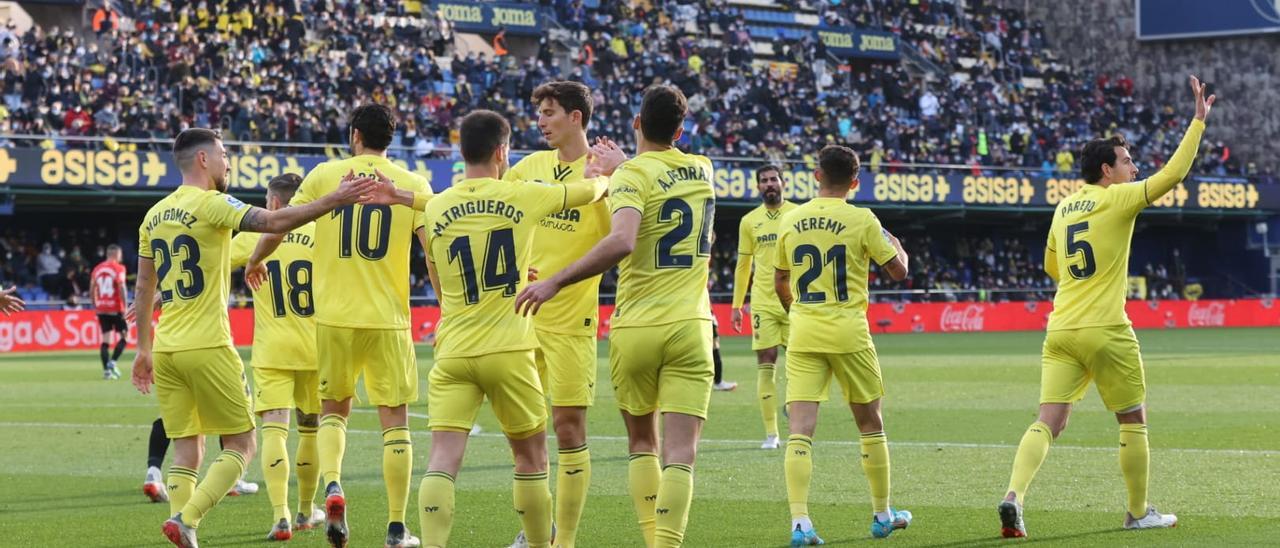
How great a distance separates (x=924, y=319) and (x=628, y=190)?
3611cm

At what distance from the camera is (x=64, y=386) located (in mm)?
22625

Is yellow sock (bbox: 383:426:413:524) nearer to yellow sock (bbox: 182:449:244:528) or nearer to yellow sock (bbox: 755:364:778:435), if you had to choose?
yellow sock (bbox: 182:449:244:528)

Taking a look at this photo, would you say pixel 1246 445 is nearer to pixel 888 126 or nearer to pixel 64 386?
pixel 64 386

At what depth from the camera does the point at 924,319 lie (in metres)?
42.4

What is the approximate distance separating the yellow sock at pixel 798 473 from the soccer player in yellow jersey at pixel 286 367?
2.71 m

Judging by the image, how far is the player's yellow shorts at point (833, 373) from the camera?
888cm

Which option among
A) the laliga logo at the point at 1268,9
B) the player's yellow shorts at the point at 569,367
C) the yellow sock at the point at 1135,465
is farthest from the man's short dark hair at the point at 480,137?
the laliga logo at the point at 1268,9

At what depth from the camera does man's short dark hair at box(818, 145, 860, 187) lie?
28.9 feet

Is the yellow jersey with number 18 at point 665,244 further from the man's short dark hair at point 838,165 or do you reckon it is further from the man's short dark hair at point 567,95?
the man's short dark hair at point 838,165

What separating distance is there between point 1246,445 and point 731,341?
2293cm

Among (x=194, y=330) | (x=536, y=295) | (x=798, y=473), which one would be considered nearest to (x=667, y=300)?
(x=536, y=295)

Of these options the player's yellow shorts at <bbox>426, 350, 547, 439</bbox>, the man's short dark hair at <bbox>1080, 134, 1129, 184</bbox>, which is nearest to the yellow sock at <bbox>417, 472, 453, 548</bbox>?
the player's yellow shorts at <bbox>426, 350, 547, 439</bbox>

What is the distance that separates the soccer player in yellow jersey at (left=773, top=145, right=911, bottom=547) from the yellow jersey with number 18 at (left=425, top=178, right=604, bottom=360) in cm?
221

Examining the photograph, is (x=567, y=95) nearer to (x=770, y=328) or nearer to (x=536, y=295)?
(x=536, y=295)
